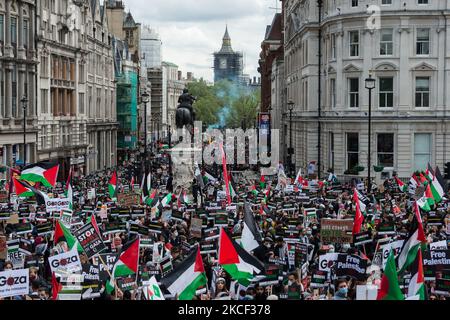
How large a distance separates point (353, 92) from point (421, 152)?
586 cm

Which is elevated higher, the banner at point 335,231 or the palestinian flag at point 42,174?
the palestinian flag at point 42,174

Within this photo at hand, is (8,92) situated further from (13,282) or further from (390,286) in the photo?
(390,286)

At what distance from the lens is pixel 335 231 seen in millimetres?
23234

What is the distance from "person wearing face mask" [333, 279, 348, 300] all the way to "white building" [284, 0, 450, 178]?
1606 inches

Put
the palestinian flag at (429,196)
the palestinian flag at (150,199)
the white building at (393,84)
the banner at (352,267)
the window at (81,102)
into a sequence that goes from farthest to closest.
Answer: the window at (81,102) < the white building at (393,84) < the palestinian flag at (150,199) < the palestinian flag at (429,196) < the banner at (352,267)

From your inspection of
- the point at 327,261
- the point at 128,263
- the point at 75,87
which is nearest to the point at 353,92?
the point at 75,87

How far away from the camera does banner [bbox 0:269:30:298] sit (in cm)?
1552

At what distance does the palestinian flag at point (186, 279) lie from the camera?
1577 cm

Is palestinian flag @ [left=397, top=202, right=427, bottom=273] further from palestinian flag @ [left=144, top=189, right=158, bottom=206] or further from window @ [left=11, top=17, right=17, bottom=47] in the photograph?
window @ [left=11, top=17, right=17, bottom=47]

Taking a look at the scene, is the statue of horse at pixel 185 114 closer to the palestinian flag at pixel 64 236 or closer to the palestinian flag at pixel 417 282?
the palestinian flag at pixel 64 236

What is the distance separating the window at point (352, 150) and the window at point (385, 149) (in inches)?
63.2

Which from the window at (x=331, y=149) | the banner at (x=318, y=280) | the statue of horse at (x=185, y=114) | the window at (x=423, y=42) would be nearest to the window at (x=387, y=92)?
the window at (x=423, y=42)
